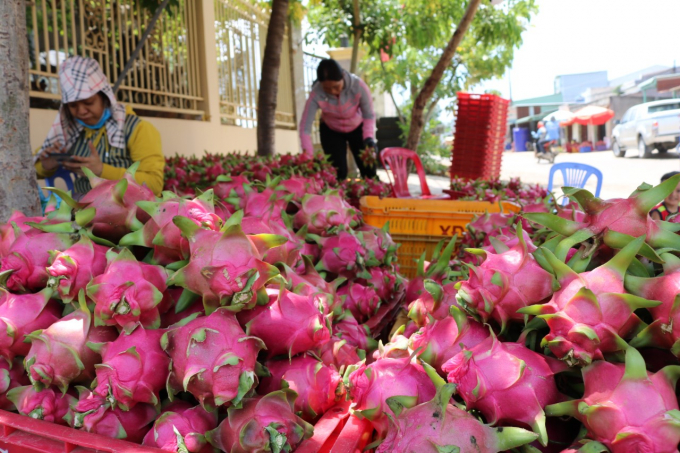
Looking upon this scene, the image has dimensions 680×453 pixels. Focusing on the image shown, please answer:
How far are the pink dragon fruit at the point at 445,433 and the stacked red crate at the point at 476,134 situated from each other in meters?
6.90

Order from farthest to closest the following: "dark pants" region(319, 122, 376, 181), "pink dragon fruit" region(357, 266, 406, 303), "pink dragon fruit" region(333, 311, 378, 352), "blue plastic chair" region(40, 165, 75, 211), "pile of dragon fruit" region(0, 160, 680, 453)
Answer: "dark pants" region(319, 122, 376, 181) < "blue plastic chair" region(40, 165, 75, 211) < "pink dragon fruit" region(357, 266, 406, 303) < "pink dragon fruit" region(333, 311, 378, 352) < "pile of dragon fruit" region(0, 160, 680, 453)

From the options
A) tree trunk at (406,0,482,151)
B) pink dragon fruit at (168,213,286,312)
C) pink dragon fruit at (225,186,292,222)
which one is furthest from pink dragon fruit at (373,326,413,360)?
tree trunk at (406,0,482,151)

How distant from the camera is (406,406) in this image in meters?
1.04

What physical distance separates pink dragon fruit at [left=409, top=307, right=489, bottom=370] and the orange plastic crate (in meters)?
1.86

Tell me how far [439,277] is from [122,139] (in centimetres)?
245

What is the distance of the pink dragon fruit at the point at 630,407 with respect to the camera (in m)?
0.88

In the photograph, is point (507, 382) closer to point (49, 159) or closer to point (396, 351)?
point (396, 351)

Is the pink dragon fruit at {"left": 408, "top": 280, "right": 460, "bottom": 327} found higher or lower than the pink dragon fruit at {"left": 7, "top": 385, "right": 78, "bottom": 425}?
higher

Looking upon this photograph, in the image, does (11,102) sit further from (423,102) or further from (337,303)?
(423,102)

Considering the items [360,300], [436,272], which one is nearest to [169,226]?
[360,300]

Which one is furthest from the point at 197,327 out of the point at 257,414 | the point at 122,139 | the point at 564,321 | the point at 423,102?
the point at 423,102

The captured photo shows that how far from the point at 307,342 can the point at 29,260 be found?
0.72 metres

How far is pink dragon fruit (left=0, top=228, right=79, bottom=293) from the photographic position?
1328 millimetres

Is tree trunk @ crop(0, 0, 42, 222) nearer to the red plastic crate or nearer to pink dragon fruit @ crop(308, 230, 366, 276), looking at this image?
the red plastic crate
